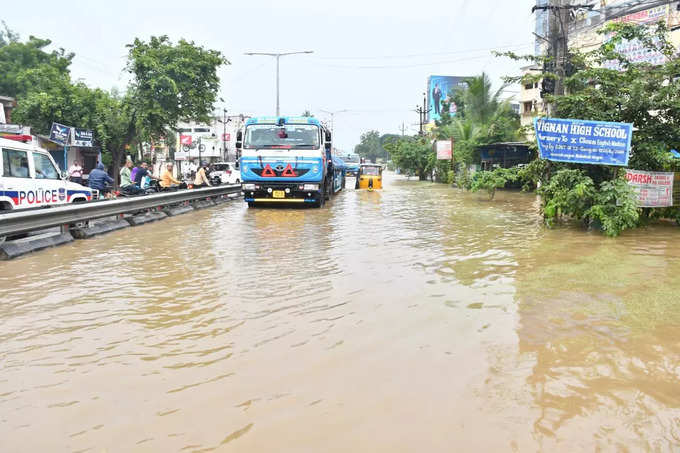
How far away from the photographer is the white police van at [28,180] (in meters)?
9.39

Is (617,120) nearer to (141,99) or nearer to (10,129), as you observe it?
(10,129)

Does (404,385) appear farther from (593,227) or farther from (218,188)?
(218,188)

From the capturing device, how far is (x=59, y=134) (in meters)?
26.1

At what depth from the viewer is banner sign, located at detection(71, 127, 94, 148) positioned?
94.9 feet

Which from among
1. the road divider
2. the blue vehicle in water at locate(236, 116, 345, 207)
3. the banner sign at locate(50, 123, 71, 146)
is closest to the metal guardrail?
the road divider

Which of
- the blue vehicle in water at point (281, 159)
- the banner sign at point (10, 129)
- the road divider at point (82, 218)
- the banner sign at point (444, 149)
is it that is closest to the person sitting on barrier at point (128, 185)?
the road divider at point (82, 218)

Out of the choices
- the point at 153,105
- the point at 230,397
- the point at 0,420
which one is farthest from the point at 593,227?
the point at 153,105

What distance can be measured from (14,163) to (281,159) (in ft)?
26.0

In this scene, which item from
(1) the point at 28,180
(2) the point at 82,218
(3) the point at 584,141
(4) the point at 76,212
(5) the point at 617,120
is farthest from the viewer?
(5) the point at 617,120

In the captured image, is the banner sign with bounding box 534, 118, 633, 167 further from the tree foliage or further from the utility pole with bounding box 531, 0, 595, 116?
the tree foliage

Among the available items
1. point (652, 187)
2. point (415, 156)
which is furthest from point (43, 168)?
point (415, 156)

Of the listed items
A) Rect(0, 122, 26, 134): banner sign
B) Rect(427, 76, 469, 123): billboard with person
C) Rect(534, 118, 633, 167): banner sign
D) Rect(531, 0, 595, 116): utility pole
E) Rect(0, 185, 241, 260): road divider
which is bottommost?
Rect(0, 185, 241, 260): road divider

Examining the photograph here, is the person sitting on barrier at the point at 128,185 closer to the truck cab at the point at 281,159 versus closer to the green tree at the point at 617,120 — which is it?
the truck cab at the point at 281,159

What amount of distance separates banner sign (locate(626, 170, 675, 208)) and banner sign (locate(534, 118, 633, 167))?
0.85m
